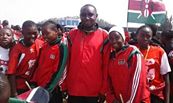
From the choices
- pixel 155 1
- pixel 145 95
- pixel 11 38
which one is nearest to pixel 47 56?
pixel 11 38

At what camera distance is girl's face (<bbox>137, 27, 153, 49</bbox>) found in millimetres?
5329

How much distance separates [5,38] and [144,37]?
1.74m

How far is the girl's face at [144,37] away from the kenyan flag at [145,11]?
27.6ft

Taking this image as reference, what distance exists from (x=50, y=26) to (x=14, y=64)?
64 centimetres

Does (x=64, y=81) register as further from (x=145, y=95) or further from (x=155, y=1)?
(x=155, y=1)

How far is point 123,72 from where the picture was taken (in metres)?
4.74

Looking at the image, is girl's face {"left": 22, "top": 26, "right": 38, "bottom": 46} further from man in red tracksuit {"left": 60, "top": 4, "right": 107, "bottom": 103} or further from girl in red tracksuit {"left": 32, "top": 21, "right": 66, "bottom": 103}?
man in red tracksuit {"left": 60, "top": 4, "right": 107, "bottom": 103}

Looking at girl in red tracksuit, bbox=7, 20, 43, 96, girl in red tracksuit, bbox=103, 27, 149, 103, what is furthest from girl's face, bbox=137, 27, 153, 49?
girl in red tracksuit, bbox=7, 20, 43, 96

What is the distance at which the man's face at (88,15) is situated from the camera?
4977mm

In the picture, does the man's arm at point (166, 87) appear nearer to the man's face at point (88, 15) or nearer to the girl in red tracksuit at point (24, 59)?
the man's face at point (88, 15)

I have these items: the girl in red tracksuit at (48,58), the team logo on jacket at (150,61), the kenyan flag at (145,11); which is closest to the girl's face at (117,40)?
the team logo on jacket at (150,61)

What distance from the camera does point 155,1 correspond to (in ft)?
46.6

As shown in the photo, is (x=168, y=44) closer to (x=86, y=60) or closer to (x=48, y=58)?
(x=86, y=60)

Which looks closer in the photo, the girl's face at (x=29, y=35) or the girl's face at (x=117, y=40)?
the girl's face at (x=117, y=40)
